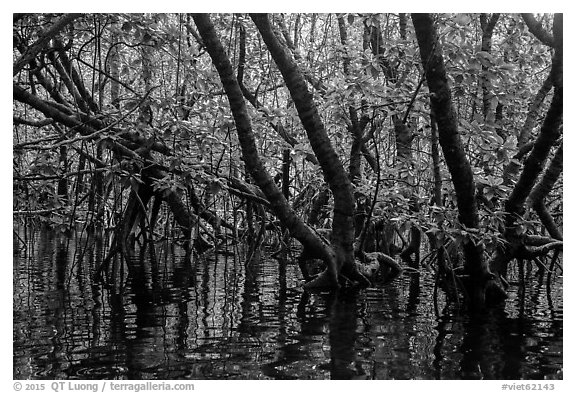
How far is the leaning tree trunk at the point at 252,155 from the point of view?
577cm

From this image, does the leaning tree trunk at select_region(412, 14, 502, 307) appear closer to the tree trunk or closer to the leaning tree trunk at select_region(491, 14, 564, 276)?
the tree trunk

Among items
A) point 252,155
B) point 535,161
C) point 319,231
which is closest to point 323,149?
point 252,155

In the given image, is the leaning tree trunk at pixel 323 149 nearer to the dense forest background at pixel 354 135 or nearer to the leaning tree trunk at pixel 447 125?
the dense forest background at pixel 354 135

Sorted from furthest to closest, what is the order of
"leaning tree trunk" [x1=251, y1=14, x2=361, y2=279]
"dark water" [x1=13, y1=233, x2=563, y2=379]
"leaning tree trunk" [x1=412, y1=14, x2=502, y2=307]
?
"leaning tree trunk" [x1=251, y1=14, x2=361, y2=279]
"leaning tree trunk" [x1=412, y1=14, x2=502, y2=307]
"dark water" [x1=13, y1=233, x2=563, y2=379]

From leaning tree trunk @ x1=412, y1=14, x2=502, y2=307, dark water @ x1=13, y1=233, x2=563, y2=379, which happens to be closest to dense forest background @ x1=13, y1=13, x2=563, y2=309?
leaning tree trunk @ x1=412, y1=14, x2=502, y2=307

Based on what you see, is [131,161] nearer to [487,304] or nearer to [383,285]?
[383,285]

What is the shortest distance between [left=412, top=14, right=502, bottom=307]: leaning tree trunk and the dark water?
95cm

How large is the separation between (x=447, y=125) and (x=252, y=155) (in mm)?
2002

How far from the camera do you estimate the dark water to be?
4238mm

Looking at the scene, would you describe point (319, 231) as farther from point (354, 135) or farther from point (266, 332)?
point (266, 332)

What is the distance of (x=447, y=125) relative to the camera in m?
5.39

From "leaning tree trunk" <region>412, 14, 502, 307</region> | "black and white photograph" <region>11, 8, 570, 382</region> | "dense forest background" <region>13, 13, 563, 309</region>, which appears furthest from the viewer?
"dense forest background" <region>13, 13, 563, 309</region>

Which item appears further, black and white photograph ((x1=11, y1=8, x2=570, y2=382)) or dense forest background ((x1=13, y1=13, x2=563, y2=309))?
dense forest background ((x1=13, y1=13, x2=563, y2=309))

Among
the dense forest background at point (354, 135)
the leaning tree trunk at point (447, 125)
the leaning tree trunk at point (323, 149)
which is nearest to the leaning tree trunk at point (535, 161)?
the dense forest background at point (354, 135)
